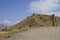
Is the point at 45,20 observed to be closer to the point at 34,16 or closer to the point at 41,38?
the point at 34,16

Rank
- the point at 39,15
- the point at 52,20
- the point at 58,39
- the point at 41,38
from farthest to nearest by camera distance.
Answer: the point at 39,15, the point at 52,20, the point at 41,38, the point at 58,39

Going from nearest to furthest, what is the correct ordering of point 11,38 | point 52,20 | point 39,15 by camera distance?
point 11,38 < point 52,20 < point 39,15

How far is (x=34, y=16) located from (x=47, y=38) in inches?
1181

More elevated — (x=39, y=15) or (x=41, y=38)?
(x=39, y=15)

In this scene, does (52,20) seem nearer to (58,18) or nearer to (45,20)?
(45,20)

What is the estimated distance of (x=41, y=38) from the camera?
17078 millimetres

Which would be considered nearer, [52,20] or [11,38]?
[11,38]

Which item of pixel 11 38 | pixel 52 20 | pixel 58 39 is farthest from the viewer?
pixel 52 20

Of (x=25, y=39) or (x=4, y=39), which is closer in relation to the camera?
(x=25, y=39)

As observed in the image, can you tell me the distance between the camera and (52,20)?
44875 millimetres

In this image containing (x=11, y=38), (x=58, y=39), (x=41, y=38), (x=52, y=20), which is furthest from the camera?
(x=52, y=20)

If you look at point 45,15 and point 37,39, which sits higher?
point 45,15

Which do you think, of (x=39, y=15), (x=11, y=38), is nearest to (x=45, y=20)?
(x=39, y=15)

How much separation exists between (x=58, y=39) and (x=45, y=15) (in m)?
34.3
